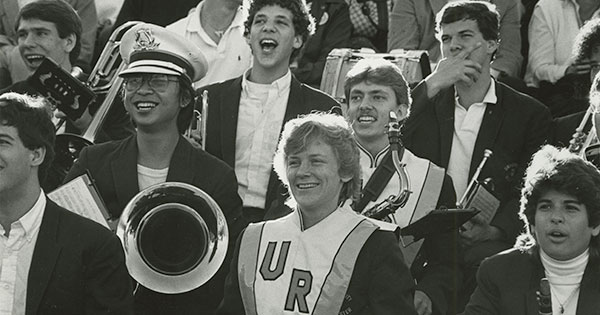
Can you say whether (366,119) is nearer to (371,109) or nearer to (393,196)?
(371,109)

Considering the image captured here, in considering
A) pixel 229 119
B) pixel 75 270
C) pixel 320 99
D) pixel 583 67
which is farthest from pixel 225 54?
pixel 75 270

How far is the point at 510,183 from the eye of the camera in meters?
7.61

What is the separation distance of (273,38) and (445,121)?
1.12 metres

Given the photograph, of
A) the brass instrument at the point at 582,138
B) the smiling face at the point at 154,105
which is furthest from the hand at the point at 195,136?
the brass instrument at the point at 582,138

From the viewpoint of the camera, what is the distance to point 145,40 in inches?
297

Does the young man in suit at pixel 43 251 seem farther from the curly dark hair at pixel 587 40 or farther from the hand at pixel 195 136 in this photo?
the curly dark hair at pixel 587 40

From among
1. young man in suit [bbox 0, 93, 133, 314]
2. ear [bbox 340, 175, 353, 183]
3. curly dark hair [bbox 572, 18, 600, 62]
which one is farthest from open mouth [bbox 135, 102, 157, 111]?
curly dark hair [bbox 572, 18, 600, 62]

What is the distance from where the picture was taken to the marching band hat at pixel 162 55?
23.6ft

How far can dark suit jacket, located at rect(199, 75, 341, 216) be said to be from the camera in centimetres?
755

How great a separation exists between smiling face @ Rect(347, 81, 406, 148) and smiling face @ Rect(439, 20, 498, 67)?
98cm

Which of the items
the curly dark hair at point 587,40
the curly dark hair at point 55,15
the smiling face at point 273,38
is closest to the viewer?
the smiling face at point 273,38

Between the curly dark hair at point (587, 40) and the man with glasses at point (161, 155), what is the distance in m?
2.39

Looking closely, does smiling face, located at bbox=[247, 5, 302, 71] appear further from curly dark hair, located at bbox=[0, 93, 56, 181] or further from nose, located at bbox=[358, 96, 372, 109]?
curly dark hair, located at bbox=[0, 93, 56, 181]

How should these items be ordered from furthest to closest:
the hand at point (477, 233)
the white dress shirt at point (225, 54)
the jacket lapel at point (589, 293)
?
the white dress shirt at point (225, 54) < the hand at point (477, 233) < the jacket lapel at point (589, 293)
